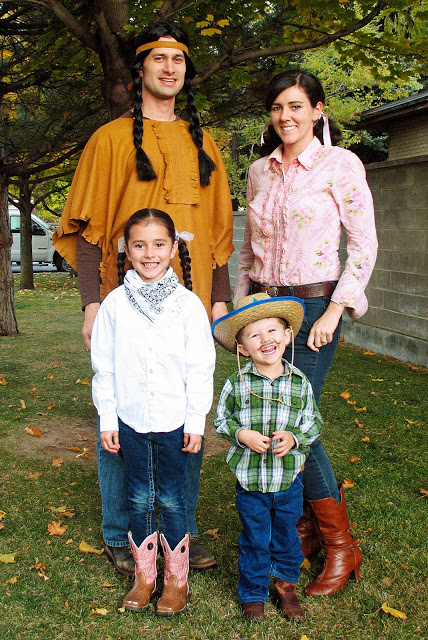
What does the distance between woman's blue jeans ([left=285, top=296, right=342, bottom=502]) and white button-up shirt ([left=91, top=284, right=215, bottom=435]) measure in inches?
16.7

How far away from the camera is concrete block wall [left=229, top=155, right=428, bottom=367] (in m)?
7.20

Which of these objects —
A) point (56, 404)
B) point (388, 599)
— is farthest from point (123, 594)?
point (56, 404)

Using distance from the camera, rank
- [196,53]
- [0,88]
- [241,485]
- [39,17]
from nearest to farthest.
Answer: [241,485] → [196,53] → [39,17] → [0,88]

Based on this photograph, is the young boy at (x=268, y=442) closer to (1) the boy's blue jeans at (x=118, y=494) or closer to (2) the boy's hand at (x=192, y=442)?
(2) the boy's hand at (x=192, y=442)

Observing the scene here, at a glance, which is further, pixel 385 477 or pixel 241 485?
pixel 385 477

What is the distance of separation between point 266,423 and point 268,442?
0.28 feet

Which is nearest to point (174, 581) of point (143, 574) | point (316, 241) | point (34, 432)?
point (143, 574)

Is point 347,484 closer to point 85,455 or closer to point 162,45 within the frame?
point 85,455

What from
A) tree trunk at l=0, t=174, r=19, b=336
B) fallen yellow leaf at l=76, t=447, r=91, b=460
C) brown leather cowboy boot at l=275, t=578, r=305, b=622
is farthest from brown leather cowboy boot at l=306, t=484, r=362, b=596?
tree trunk at l=0, t=174, r=19, b=336

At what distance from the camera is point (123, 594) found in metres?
2.88

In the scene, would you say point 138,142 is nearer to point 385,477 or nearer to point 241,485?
point 241,485

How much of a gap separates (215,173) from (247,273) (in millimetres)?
490

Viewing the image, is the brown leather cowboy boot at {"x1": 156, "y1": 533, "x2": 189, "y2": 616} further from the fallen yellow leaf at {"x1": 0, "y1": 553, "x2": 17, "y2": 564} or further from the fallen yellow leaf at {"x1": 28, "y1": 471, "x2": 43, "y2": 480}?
the fallen yellow leaf at {"x1": 28, "y1": 471, "x2": 43, "y2": 480}

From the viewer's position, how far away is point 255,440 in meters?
2.58
